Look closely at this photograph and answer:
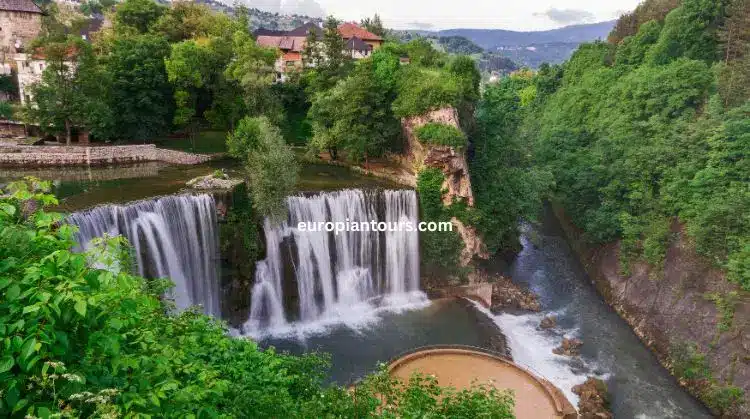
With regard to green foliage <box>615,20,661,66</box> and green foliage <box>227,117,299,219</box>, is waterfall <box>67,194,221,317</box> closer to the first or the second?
green foliage <box>227,117,299,219</box>

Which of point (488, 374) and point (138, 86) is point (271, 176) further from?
point (138, 86)

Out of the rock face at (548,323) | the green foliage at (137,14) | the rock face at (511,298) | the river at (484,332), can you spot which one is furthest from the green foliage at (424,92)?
the green foliage at (137,14)

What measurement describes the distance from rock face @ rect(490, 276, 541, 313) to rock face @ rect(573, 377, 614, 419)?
21.3 feet

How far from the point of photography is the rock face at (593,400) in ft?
60.4

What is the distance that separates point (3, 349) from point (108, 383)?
104cm

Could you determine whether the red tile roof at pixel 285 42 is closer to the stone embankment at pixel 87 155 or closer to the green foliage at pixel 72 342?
the stone embankment at pixel 87 155

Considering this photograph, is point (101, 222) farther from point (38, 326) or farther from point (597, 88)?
point (597, 88)

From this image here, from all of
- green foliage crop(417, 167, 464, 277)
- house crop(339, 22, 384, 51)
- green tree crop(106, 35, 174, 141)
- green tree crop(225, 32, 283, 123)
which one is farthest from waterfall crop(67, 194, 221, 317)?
house crop(339, 22, 384, 51)

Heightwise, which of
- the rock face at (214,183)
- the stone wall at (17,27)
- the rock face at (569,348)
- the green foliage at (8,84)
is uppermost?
the stone wall at (17,27)

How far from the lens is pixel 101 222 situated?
19.1 meters

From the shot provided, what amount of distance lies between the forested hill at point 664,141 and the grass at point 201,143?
69.1 feet

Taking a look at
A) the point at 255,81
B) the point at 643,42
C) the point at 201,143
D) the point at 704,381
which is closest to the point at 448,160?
the point at 255,81

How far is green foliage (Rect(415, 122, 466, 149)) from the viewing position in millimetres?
27297

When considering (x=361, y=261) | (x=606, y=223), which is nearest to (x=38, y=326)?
(x=361, y=261)
